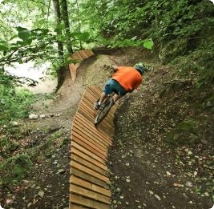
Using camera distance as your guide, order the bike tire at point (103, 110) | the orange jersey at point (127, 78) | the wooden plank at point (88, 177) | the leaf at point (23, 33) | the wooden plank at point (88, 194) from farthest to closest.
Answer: the bike tire at point (103, 110) < the orange jersey at point (127, 78) < the wooden plank at point (88, 177) < the wooden plank at point (88, 194) < the leaf at point (23, 33)

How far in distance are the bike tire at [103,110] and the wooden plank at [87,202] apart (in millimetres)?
2862

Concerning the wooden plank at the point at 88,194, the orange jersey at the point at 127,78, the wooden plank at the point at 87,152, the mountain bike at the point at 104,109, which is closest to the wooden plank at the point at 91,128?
the mountain bike at the point at 104,109

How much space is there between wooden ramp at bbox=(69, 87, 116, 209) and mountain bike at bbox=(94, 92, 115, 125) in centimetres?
16

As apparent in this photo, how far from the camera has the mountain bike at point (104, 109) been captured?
699 cm

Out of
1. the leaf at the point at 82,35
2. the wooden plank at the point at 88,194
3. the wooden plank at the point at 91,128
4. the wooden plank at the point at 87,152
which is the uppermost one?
the wooden plank at the point at 91,128

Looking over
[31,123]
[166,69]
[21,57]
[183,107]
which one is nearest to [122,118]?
[183,107]

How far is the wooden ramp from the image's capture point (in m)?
3.98

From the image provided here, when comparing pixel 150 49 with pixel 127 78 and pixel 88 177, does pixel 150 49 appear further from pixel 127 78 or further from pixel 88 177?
pixel 127 78

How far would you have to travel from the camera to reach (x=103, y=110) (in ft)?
23.5

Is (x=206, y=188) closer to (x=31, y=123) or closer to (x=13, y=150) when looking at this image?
(x=13, y=150)

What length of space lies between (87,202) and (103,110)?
3.46 meters

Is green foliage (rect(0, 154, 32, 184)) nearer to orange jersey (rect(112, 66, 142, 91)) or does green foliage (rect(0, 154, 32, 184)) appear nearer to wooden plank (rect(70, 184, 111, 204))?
wooden plank (rect(70, 184, 111, 204))

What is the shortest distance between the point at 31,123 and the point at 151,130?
3.93m

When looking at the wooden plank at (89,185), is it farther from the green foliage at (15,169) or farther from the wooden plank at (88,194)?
the green foliage at (15,169)
